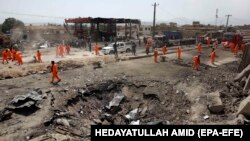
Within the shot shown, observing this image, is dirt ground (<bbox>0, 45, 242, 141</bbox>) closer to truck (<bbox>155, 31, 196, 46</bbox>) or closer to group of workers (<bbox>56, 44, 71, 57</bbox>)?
group of workers (<bbox>56, 44, 71, 57</bbox>)

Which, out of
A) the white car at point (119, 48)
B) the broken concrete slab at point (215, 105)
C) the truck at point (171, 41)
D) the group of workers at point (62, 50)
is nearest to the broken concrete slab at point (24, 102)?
the broken concrete slab at point (215, 105)

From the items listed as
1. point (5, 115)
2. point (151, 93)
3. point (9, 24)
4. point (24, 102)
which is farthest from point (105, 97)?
point (9, 24)

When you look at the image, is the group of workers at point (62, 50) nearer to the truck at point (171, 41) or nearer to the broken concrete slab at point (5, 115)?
the truck at point (171, 41)

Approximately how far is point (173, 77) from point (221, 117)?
5.02 meters

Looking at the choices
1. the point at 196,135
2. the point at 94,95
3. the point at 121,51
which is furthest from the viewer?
the point at 121,51

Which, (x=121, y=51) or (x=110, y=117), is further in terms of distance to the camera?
(x=121, y=51)

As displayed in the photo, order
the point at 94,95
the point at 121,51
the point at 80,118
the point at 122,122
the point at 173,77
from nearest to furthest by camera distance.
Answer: the point at 80,118, the point at 122,122, the point at 94,95, the point at 173,77, the point at 121,51

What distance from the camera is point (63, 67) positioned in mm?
16359

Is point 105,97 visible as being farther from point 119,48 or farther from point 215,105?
point 119,48

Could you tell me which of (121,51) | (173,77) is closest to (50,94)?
(173,77)

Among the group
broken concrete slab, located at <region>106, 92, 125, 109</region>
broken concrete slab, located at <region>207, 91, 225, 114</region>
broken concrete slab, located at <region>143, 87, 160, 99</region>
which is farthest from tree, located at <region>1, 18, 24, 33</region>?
broken concrete slab, located at <region>207, 91, 225, 114</region>

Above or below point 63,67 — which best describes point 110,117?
below

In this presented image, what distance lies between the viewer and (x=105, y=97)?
11977mm

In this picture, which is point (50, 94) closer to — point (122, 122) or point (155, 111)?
point (122, 122)
